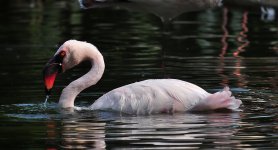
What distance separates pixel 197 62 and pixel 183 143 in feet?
17.1

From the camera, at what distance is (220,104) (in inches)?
322

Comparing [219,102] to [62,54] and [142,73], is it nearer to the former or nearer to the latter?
[62,54]

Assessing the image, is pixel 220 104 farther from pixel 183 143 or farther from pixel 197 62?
pixel 197 62

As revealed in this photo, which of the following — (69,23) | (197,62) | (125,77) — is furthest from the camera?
(69,23)

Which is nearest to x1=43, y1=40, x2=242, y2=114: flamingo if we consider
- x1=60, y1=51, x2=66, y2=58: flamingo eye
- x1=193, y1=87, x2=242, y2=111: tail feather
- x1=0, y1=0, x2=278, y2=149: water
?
x1=193, y1=87, x2=242, y2=111: tail feather

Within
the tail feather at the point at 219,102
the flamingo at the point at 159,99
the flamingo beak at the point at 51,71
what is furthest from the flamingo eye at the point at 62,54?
the tail feather at the point at 219,102

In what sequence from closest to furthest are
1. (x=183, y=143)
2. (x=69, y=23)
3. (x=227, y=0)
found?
1. (x=183, y=143)
2. (x=227, y=0)
3. (x=69, y=23)

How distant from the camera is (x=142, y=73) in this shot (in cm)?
1106

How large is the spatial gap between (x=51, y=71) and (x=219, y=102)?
1.76m

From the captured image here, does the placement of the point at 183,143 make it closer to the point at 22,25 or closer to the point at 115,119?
the point at 115,119

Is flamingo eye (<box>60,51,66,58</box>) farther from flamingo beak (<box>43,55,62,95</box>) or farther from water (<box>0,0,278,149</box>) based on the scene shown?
water (<box>0,0,278,149</box>)

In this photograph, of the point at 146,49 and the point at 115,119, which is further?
the point at 146,49

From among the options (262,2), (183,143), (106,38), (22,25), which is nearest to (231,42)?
(262,2)

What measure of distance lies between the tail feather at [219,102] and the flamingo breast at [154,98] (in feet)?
0.25
